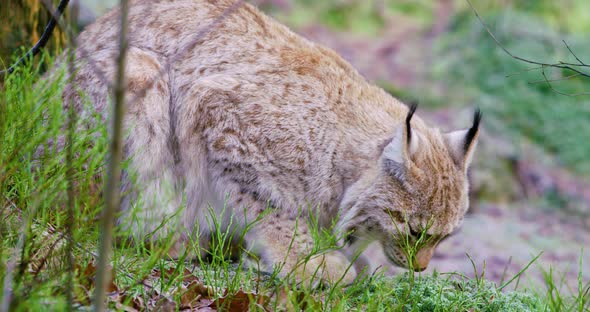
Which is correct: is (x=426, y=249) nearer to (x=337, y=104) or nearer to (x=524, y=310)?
(x=524, y=310)

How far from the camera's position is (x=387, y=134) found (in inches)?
148

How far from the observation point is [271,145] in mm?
3705

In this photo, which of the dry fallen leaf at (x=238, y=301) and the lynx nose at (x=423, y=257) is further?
the lynx nose at (x=423, y=257)

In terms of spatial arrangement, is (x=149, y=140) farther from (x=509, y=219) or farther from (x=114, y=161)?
(x=509, y=219)

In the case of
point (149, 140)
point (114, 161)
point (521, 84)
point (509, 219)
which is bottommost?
point (509, 219)

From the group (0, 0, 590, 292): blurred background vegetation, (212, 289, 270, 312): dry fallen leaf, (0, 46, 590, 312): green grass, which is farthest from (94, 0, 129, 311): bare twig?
(0, 0, 590, 292): blurred background vegetation

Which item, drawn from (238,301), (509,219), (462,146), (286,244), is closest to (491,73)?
(509,219)

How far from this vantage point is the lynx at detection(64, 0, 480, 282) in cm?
352

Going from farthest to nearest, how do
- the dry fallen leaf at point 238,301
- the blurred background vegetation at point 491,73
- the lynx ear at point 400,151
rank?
1. the blurred background vegetation at point 491,73
2. the lynx ear at point 400,151
3. the dry fallen leaf at point 238,301

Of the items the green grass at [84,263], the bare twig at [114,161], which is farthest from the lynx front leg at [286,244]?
the bare twig at [114,161]

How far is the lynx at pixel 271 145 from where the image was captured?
11.5ft

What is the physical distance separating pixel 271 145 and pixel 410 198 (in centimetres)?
81

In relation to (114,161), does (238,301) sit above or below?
below

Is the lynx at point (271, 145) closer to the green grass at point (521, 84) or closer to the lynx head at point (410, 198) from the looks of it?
the lynx head at point (410, 198)
